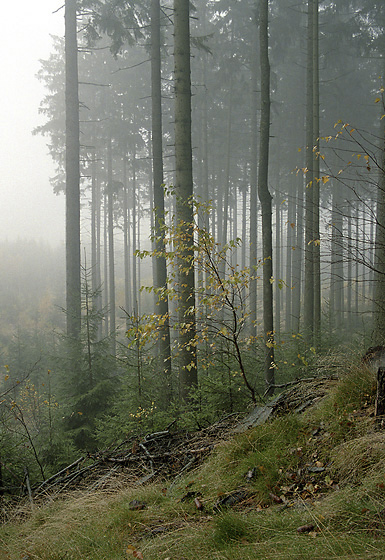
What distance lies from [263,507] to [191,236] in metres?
3.63

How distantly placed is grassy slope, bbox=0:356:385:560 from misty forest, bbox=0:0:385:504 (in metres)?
1.23

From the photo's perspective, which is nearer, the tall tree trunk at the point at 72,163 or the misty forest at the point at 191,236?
the misty forest at the point at 191,236

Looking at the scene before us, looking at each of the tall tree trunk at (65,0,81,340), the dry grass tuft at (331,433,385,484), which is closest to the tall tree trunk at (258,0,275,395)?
the dry grass tuft at (331,433,385,484)

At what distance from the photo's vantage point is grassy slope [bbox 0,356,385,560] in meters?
2.21

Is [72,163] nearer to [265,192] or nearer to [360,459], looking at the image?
[265,192]

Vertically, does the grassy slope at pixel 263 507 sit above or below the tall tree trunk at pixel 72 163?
below

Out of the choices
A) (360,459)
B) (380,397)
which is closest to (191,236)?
(380,397)

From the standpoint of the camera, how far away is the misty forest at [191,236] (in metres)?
5.62

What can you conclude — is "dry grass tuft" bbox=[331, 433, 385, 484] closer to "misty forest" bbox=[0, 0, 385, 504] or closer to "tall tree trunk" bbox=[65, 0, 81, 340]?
"misty forest" bbox=[0, 0, 385, 504]

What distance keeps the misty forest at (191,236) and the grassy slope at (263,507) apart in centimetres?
123

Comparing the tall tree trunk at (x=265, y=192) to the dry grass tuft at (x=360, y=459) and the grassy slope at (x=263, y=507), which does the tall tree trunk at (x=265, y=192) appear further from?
the dry grass tuft at (x=360, y=459)

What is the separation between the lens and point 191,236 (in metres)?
5.46

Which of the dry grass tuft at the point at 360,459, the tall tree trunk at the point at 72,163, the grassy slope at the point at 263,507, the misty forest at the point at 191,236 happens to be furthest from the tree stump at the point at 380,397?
the tall tree trunk at the point at 72,163

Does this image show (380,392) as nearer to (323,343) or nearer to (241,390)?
(241,390)
